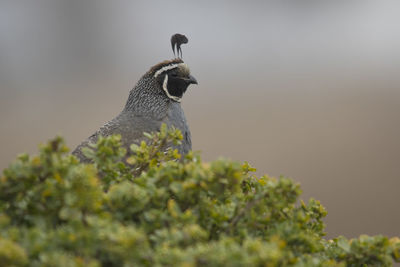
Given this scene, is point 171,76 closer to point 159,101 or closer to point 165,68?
point 165,68

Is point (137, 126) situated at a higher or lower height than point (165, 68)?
lower

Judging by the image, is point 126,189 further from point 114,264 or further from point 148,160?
point 148,160

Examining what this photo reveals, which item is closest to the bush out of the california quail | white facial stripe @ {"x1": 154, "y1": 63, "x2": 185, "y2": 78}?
the california quail

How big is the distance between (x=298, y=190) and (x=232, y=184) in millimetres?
141

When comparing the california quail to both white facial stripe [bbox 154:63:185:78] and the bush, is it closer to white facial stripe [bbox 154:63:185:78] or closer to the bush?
white facial stripe [bbox 154:63:185:78]

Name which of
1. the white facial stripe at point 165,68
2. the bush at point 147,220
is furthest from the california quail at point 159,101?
the bush at point 147,220

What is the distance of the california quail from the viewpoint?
225 cm

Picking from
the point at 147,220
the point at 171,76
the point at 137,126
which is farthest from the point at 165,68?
the point at 147,220

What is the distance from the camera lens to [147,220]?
862 millimetres

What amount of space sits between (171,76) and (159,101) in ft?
0.55

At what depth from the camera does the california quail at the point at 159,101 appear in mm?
2248

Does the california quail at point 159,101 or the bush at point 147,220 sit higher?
the california quail at point 159,101

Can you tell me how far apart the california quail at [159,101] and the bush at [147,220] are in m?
1.14

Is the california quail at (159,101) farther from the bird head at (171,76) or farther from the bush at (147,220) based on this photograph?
the bush at (147,220)
